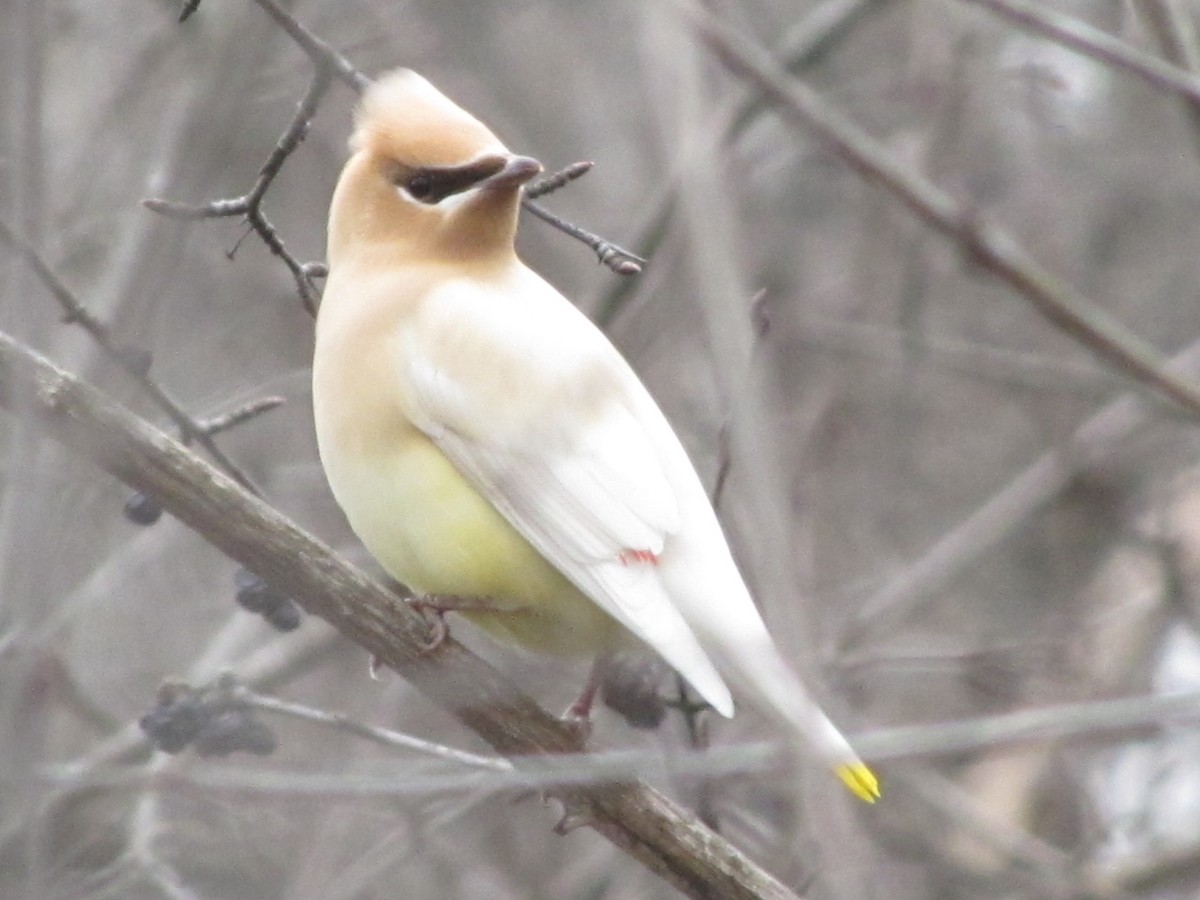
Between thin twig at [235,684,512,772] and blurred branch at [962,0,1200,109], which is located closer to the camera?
blurred branch at [962,0,1200,109]

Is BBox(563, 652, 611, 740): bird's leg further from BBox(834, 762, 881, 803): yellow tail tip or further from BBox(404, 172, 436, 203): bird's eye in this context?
BBox(404, 172, 436, 203): bird's eye

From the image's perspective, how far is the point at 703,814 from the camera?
149 inches

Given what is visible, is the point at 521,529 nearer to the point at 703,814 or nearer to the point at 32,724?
the point at 703,814

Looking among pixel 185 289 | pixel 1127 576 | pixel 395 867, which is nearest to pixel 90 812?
pixel 395 867

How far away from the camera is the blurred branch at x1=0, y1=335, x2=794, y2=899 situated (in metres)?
3.06

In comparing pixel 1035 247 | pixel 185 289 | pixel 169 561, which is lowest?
pixel 169 561

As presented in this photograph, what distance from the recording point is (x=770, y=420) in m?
3.96

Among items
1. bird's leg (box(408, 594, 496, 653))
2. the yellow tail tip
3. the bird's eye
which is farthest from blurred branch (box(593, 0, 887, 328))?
the yellow tail tip

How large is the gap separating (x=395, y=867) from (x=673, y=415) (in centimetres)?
216

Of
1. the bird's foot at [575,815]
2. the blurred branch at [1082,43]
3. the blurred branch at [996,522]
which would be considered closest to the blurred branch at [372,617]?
the bird's foot at [575,815]

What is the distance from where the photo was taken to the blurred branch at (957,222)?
2227 mm

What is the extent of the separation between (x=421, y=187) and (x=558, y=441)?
2.35 ft

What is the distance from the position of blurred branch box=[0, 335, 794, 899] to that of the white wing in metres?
0.26

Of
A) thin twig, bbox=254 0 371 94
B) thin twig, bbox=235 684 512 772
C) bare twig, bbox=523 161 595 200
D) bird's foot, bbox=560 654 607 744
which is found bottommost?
thin twig, bbox=235 684 512 772
